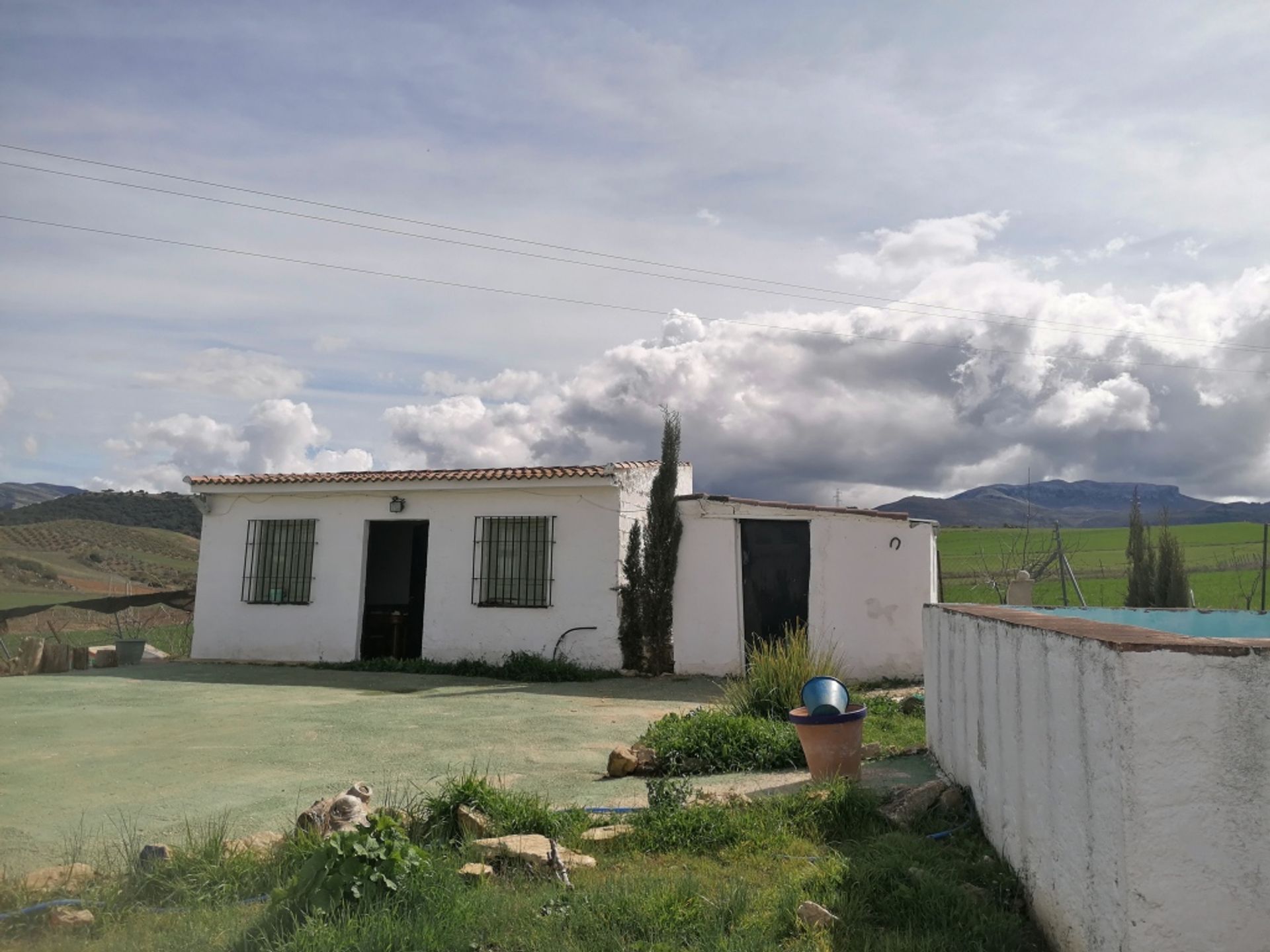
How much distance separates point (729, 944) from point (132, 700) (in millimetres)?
9560

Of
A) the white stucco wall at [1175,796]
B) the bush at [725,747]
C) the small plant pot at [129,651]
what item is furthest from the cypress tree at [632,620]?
the white stucco wall at [1175,796]

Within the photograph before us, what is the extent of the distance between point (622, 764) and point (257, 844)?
2893mm

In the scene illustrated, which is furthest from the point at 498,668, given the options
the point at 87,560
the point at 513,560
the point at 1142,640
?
the point at 87,560

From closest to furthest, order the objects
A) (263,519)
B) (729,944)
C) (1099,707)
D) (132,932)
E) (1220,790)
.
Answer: (1220,790)
(1099,707)
(729,944)
(132,932)
(263,519)

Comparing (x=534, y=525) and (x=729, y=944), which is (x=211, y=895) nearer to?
(x=729, y=944)

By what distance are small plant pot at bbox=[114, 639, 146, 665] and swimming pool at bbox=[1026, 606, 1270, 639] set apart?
13145mm

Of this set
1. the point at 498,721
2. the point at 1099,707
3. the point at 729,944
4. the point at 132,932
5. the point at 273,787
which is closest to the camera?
the point at 1099,707

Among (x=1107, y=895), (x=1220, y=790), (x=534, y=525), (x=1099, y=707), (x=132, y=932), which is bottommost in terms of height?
(x=132, y=932)

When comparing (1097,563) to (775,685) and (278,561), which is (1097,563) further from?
(775,685)

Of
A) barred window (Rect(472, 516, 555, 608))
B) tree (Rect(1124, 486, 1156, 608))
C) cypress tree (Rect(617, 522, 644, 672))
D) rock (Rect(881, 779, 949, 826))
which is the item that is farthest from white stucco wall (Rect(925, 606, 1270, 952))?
tree (Rect(1124, 486, 1156, 608))

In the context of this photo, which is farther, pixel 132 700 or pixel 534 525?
pixel 534 525

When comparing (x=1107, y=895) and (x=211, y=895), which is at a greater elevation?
(x=1107, y=895)

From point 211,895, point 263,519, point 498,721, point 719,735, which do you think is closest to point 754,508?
point 498,721

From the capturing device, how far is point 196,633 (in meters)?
16.5
